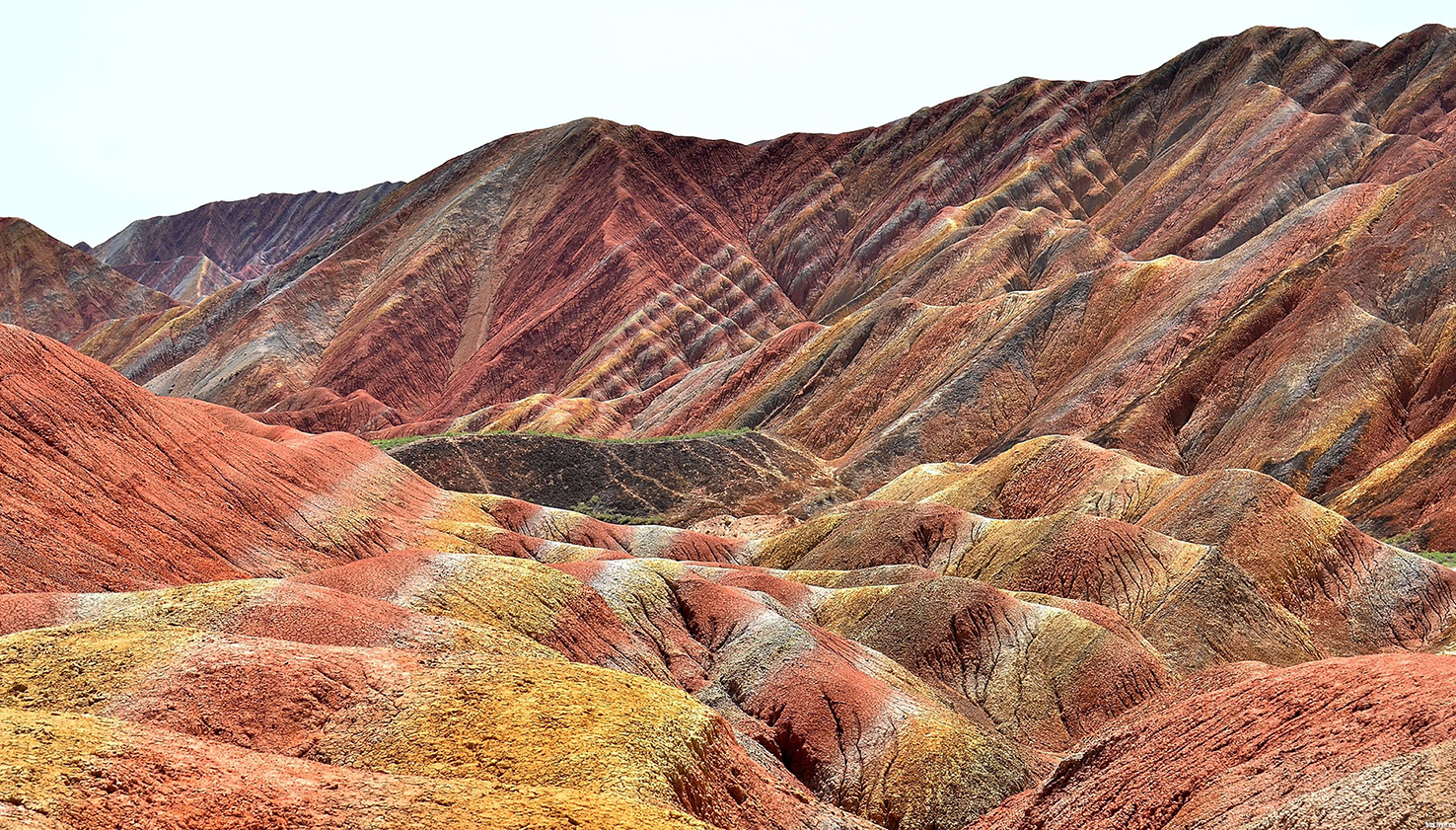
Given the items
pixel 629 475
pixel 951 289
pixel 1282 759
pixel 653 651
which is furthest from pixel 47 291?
pixel 1282 759

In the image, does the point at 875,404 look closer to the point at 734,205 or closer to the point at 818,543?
the point at 818,543

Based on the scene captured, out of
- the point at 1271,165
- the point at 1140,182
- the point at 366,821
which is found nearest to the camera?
the point at 366,821

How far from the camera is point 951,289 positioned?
412 feet

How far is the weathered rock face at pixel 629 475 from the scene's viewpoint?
83.4 meters

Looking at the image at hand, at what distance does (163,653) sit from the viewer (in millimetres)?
20875

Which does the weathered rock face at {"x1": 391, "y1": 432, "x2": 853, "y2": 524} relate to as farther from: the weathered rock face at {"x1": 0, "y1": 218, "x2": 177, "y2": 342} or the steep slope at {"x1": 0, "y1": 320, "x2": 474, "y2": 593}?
the weathered rock face at {"x1": 0, "y1": 218, "x2": 177, "y2": 342}

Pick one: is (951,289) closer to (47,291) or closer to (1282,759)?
(1282,759)

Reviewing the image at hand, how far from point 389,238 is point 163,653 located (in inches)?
5973

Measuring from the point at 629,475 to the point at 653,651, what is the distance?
52796 millimetres

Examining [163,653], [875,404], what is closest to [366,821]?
[163,653]

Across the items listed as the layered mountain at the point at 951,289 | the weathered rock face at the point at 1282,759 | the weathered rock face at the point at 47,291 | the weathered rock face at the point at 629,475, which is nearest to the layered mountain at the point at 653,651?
the weathered rock face at the point at 1282,759

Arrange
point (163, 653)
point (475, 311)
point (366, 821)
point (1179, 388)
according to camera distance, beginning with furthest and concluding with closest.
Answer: point (475, 311) < point (1179, 388) < point (163, 653) < point (366, 821)

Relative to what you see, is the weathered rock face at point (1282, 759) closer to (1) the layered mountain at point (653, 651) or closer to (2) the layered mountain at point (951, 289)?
(1) the layered mountain at point (653, 651)

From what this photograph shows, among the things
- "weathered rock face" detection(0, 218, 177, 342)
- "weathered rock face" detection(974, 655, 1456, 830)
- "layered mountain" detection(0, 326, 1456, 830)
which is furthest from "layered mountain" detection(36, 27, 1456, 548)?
"weathered rock face" detection(974, 655, 1456, 830)
